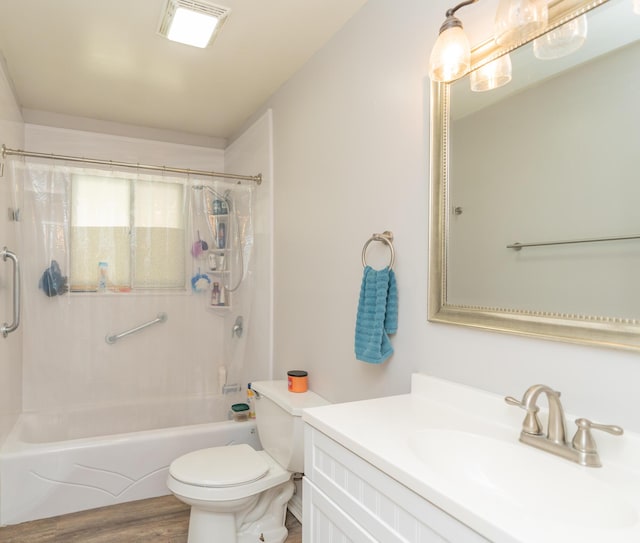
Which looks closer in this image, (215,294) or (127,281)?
(127,281)

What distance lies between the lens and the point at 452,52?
4.10 ft

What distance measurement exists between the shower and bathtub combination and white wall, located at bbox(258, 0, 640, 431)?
0.58m

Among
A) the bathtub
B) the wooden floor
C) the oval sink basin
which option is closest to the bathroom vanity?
the oval sink basin

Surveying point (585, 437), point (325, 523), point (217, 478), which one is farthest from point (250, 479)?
point (585, 437)

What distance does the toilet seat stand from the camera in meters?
1.84

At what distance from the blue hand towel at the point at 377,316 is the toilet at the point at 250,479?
0.51 metres

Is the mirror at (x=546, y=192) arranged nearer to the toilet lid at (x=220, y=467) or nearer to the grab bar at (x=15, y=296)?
the toilet lid at (x=220, y=467)

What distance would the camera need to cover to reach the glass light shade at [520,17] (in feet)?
3.56

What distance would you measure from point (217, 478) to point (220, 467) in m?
0.11

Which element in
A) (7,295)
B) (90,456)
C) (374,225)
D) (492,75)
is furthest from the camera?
(7,295)

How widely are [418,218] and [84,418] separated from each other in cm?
241

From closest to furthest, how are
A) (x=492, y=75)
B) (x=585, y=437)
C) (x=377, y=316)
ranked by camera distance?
(x=585, y=437) < (x=492, y=75) < (x=377, y=316)

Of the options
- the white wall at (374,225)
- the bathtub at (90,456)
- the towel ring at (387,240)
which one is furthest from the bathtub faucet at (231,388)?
the towel ring at (387,240)

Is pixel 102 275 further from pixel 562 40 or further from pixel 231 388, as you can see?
pixel 562 40
